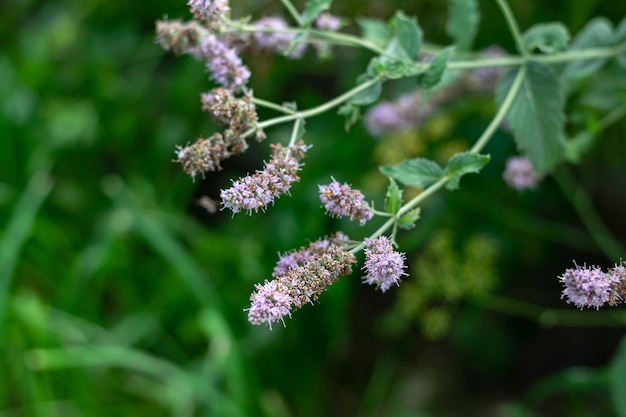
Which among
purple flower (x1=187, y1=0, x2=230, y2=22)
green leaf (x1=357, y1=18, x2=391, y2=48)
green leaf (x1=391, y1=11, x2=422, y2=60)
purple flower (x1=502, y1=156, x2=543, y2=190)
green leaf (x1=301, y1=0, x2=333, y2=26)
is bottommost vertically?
purple flower (x1=187, y1=0, x2=230, y2=22)

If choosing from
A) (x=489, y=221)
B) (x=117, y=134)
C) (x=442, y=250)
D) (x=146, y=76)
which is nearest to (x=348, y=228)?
(x=442, y=250)

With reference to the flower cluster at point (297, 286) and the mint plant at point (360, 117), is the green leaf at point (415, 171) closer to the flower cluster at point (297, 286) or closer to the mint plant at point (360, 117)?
the mint plant at point (360, 117)

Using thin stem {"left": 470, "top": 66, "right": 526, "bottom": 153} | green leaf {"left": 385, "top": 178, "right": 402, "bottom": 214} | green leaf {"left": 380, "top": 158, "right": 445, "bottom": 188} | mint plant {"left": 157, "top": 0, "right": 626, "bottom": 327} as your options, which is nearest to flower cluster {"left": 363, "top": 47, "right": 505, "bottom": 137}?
mint plant {"left": 157, "top": 0, "right": 626, "bottom": 327}

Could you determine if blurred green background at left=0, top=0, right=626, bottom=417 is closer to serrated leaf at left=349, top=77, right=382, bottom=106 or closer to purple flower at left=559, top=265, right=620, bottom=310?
serrated leaf at left=349, top=77, right=382, bottom=106

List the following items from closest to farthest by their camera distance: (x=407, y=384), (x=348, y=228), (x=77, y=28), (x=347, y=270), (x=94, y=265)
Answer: (x=347, y=270) < (x=348, y=228) < (x=94, y=265) < (x=407, y=384) < (x=77, y=28)

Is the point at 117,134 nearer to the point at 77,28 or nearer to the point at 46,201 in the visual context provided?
the point at 46,201

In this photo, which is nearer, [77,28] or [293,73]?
[293,73]

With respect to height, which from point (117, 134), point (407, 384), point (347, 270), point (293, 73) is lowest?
point (347, 270)

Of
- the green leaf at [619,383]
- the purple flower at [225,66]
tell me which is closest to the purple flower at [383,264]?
the purple flower at [225,66]
